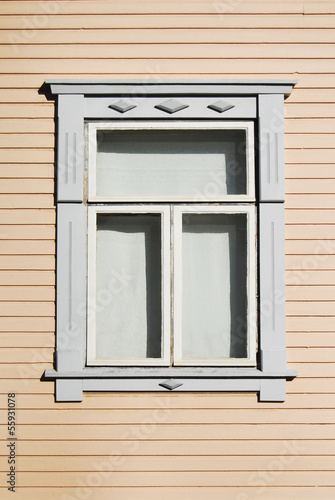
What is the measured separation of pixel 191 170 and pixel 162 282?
834mm

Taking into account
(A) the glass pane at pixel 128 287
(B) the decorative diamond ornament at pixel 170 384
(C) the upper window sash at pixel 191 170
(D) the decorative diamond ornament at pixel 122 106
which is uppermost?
(D) the decorative diamond ornament at pixel 122 106

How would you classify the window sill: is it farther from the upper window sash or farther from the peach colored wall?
the upper window sash

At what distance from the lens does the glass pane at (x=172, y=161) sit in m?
3.73

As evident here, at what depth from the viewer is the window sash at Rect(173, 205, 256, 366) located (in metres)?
Answer: 3.59

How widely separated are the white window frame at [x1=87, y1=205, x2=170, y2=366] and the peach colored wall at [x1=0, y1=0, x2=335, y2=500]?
0.24 metres

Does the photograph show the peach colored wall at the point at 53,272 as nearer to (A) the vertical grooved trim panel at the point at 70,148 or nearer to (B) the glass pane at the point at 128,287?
(A) the vertical grooved trim panel at the point at 70,148

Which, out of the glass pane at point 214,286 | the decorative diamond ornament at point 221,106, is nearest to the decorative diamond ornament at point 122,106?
the decorative diamond ornament at point 221,106

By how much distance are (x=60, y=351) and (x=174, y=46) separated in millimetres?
2268

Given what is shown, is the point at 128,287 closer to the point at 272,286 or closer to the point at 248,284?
the point at 248,284

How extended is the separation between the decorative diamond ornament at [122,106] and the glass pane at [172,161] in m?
0.16

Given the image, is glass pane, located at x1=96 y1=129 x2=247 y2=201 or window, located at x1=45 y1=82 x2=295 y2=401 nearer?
window, located at x1=45 y1=82 x2=295 y2=401

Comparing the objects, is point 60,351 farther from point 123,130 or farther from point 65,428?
point 123,130

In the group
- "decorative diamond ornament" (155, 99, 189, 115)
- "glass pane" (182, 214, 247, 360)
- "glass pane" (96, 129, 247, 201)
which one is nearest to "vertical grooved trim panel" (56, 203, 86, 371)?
"glass pane" (96, 129, 247, 201)

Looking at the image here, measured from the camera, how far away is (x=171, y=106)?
3.65m
